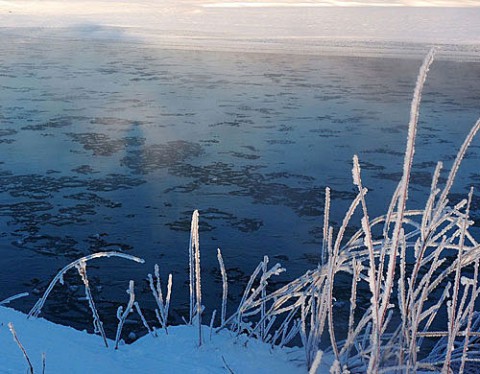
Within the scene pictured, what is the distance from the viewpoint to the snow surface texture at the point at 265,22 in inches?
1019

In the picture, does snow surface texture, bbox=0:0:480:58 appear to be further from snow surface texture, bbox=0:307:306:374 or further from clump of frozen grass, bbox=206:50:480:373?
clump of frozen grass, bbox=206:50:480:373

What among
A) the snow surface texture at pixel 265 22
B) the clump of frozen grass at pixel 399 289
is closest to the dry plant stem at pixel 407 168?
the clump of frozen grass at pixel 399 289

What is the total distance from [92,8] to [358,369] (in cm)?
4156

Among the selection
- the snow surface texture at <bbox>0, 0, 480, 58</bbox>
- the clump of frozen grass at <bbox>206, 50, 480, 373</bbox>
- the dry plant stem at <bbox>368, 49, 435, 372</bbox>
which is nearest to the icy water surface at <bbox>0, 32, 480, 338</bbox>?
the clump of frozen grass at <bbox>206, 50, 480, 373</bbox>

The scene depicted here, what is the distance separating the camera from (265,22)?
33.7 m

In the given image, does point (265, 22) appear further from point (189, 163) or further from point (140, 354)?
point (140, 354)

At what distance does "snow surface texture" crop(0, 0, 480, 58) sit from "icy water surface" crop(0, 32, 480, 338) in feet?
27.7

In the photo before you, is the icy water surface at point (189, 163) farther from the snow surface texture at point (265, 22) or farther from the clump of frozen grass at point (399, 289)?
the snow surface texture at point (265, 22)

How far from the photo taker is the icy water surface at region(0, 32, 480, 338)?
6094mm

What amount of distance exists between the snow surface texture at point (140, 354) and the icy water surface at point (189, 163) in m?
1.48

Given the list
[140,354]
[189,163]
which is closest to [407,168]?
[140,354]

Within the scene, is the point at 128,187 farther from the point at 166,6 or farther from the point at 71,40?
the point at 166,6

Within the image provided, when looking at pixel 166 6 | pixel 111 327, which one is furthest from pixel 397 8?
pixel 111 327

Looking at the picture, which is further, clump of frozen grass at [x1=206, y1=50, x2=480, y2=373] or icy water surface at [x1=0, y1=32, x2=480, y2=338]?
icy water surface at [x1=0, y1=32, x2=480, y2=338]
